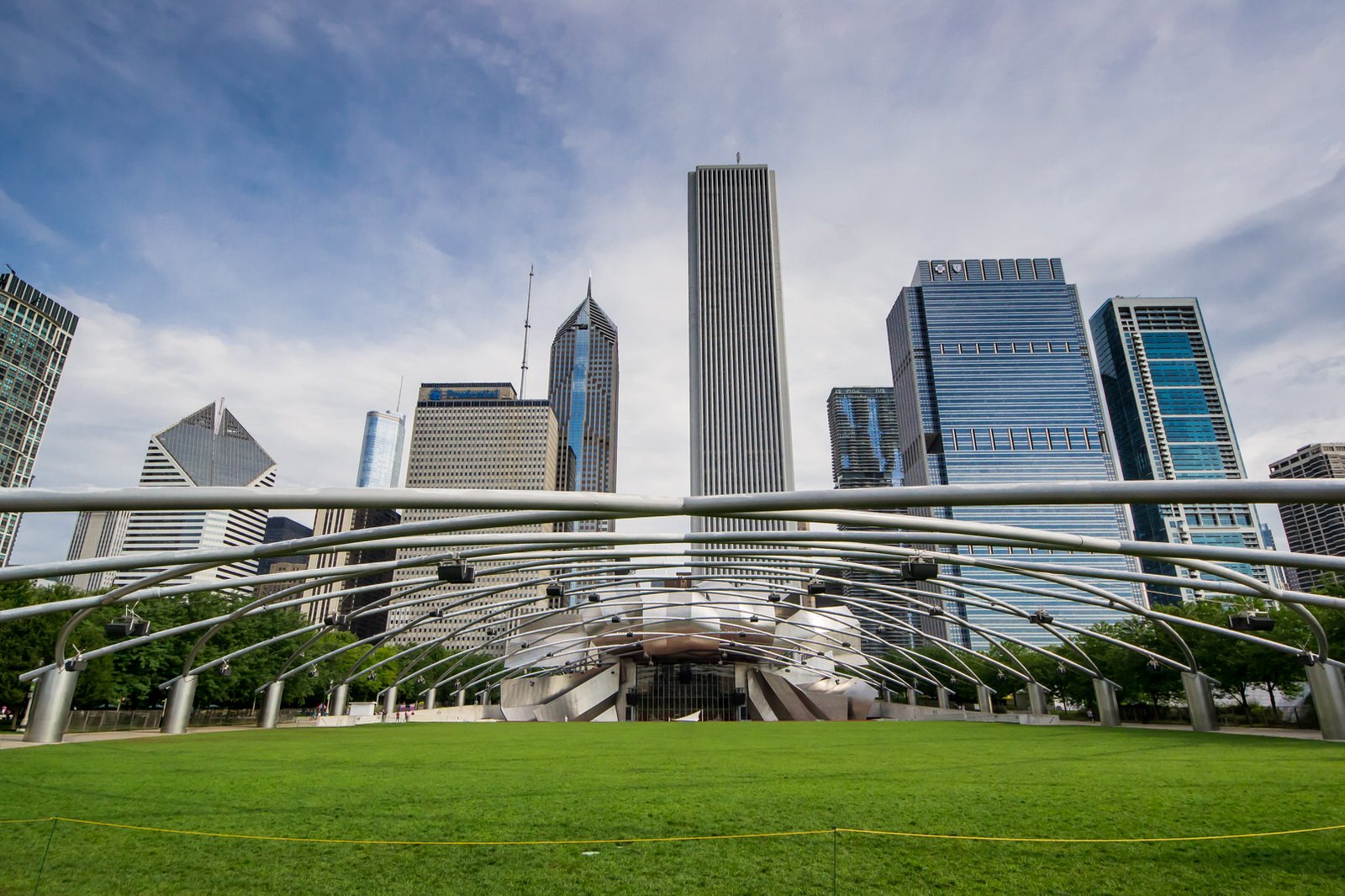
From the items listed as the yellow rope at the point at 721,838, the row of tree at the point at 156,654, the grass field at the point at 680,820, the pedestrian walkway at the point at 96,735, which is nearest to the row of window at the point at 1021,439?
the row of tree at the point at 156,654

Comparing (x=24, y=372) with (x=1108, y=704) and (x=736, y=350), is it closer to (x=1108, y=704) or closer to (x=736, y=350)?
(x=736, y=350)

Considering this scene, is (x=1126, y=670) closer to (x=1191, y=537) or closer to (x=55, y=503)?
(x=55, y=503)

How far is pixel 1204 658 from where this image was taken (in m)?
39.2

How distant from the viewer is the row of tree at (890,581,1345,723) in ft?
117

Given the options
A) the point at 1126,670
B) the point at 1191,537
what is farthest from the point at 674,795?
the point at 1191,537

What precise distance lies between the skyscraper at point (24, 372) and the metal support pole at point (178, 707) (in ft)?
544

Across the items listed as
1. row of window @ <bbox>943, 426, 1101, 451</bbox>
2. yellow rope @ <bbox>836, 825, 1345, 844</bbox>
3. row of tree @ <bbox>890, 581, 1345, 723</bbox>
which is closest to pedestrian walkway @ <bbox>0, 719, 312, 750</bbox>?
yellow rope @ <bbox>836, 825, 1345, 844</bbox>

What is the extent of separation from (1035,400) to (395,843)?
21626 cm

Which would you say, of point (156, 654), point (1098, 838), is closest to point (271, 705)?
point (156, 654)

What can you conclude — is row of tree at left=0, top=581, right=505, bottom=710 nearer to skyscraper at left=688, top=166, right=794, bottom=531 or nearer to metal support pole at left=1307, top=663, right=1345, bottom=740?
metal support pole at left=1307, top=663, right=1345, bottom=740

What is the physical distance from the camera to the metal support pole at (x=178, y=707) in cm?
3238

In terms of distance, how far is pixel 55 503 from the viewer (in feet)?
33.1

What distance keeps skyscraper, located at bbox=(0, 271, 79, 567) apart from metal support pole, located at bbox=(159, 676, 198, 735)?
165743 millimetres

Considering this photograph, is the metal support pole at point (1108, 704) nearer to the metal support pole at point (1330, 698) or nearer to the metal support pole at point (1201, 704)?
the metal support pole at point (1201, 704)
